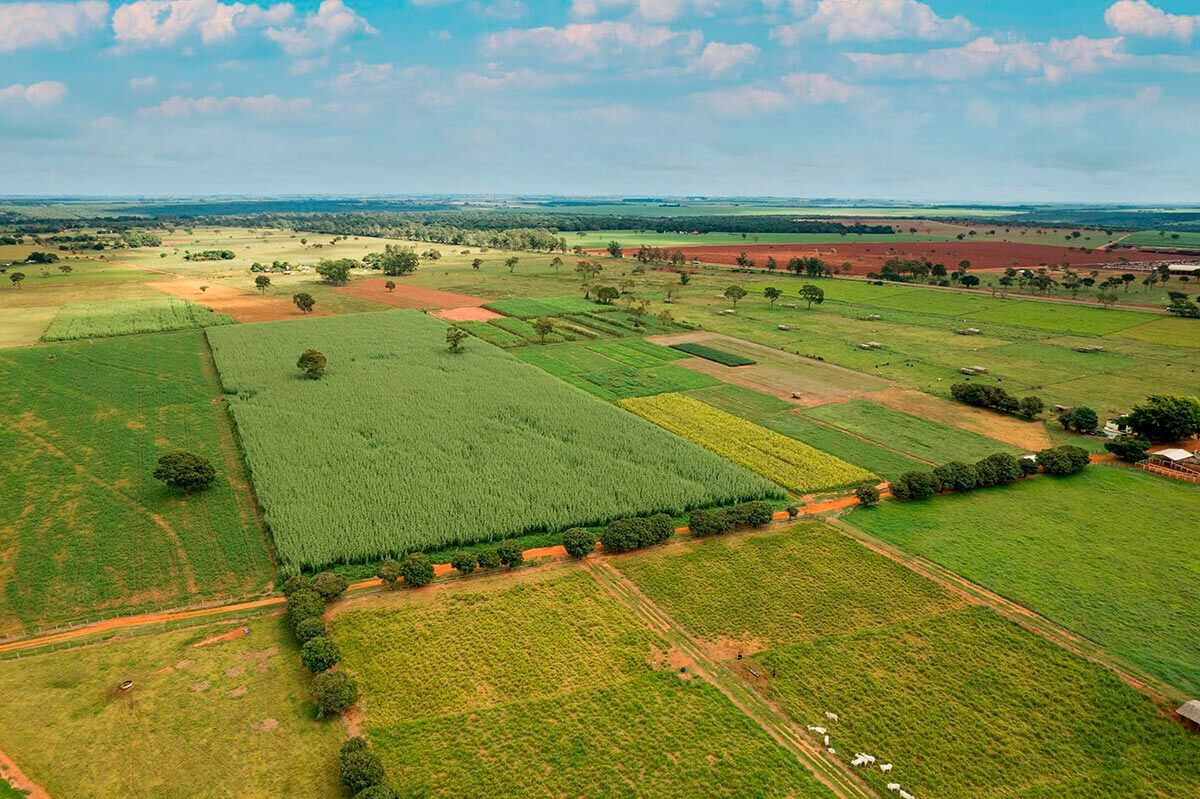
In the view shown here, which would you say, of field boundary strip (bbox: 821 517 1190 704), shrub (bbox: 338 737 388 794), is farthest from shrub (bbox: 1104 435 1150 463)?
shrub (bbox: 338 737 388 794)

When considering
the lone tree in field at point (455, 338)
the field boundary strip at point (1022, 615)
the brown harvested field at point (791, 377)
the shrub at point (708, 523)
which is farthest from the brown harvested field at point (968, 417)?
the lone tree in field at point (455, 338)

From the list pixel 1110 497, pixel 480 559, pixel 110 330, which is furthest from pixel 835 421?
pixel 110 330

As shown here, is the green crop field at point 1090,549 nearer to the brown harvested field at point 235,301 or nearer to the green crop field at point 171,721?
the green crop field at point 171,721

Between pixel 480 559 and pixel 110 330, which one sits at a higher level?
pixel 110 330

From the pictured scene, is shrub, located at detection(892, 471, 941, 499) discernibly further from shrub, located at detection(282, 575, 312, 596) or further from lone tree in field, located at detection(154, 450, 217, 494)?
lone tree in field, located at detection(154, 450, 217, 494)

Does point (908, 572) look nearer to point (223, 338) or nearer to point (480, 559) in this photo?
point (480, 559)

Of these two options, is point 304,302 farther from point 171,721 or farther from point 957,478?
point 957,478
